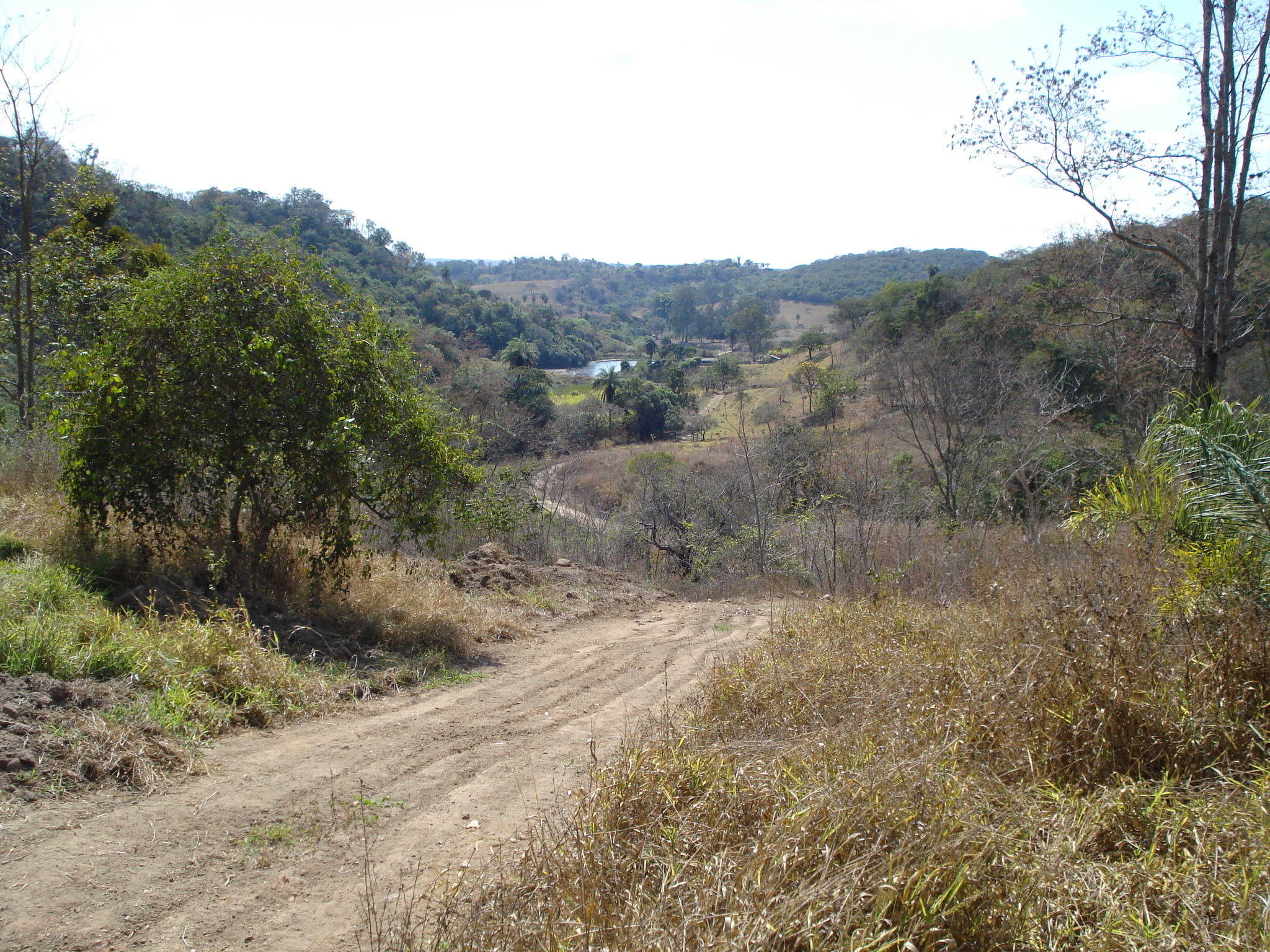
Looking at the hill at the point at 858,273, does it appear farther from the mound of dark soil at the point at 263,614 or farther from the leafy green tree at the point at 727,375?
the mound of dark soil at the point at 263,614

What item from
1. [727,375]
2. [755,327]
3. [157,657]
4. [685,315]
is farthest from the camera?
[685,315]

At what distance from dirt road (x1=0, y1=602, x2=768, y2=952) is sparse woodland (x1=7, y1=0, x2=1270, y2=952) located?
41 cm

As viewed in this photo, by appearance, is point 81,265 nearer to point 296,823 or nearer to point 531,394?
point 296,823

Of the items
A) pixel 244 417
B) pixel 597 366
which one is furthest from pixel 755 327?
pixel 244 417

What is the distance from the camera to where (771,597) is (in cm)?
1045

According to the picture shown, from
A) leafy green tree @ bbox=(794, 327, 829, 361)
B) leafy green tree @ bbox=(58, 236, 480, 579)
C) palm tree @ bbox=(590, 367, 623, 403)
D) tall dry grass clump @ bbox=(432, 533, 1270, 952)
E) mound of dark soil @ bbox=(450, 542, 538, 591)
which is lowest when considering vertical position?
mound of dark soil @ bbox=(450, 542, 538, 591)

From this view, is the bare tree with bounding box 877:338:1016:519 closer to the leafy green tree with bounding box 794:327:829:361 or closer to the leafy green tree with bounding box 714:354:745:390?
the leafy green tree with bounding box 714:354:745:390

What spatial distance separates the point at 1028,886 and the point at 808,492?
19.2 metres

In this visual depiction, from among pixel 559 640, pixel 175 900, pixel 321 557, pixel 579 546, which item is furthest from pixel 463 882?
pixel 579 546

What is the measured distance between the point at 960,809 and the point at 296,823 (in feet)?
9.52

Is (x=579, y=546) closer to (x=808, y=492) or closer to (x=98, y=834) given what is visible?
(x=808, y=492)

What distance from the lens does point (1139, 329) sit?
15.6m

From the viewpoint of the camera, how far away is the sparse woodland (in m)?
2.69

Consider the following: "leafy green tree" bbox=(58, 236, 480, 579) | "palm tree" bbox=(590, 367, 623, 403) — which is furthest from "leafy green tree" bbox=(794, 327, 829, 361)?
"leafy green tree" bbox=(58, 236, 480, 579)
